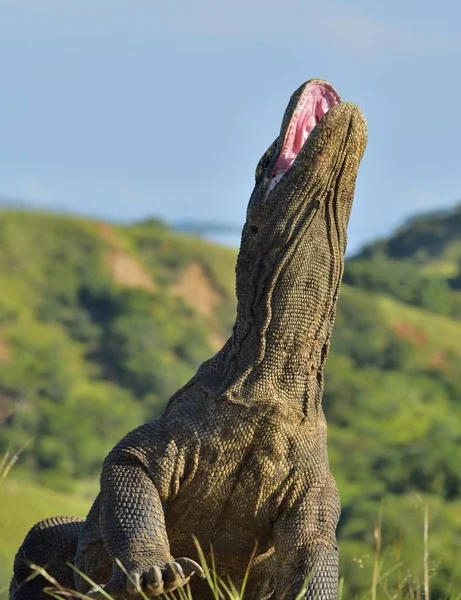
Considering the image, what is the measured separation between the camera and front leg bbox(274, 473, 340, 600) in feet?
23.7

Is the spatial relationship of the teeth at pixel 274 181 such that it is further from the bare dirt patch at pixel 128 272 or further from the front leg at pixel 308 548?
the bare dirt patch at pixel 128 272

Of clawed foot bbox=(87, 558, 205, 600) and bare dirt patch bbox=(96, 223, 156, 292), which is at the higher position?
bare dirt patch bbox=(96, 223, 156, 292)

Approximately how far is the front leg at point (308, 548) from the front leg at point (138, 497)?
52 cm

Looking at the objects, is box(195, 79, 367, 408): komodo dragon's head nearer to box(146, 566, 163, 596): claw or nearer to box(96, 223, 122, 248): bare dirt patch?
box(146, 566, 163, 596): claw

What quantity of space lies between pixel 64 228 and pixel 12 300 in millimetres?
11126

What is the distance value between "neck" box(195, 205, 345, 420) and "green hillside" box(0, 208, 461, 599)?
46794mm

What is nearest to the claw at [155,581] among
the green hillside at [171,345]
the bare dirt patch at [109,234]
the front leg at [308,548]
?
the front leg at [308,548]


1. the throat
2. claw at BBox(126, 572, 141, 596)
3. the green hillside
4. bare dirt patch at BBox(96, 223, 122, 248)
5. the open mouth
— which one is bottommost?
claw at BBox(126, 572, 141, 596)

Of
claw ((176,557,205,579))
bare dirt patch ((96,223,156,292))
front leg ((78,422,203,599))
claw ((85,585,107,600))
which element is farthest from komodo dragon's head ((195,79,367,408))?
bare dirt patch ((96,223,156,292))

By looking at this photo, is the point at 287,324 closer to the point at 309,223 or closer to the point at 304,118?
the point at 309,223

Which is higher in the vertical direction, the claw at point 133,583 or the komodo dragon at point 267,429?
the komodo dragon at point 267,429

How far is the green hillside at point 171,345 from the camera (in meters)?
71.2

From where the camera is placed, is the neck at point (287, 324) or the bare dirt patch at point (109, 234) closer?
the neck at point (287, 324)

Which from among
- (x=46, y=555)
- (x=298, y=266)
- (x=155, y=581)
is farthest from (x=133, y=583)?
(x=298, y=266)
